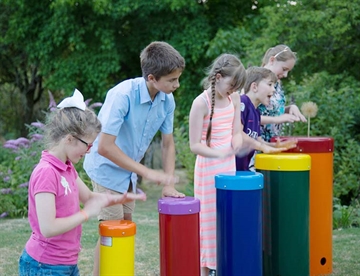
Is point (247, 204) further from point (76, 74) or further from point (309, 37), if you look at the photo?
point (76, 74)

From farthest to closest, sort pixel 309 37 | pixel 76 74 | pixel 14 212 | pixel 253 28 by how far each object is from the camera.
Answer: pixel 76 74, pixel 253 28, pixel 309 37, pixel 14 212

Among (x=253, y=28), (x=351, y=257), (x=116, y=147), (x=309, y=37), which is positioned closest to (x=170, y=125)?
(x=116, y=147)

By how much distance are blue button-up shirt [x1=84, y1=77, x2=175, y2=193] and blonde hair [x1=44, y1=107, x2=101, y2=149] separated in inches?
22.9

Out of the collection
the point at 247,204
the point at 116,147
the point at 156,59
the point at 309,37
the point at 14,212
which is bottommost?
the point at 14,212

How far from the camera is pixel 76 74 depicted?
1236 cm

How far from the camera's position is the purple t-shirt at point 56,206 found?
262 cm

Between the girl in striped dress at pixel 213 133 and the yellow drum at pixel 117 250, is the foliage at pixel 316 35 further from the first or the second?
the yellow drum at pixel 117 250

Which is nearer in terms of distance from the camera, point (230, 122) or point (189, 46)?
point (230, 122)

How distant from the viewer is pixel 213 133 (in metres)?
3.94

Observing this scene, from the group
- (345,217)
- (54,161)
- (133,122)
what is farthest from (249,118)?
(345,217)

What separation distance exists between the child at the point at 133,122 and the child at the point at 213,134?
0.21 m

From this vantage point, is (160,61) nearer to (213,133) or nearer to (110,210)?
(213,133)

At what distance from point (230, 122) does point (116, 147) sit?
3.06ft

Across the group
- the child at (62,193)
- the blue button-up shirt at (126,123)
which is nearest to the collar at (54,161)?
the child at (62,193)
